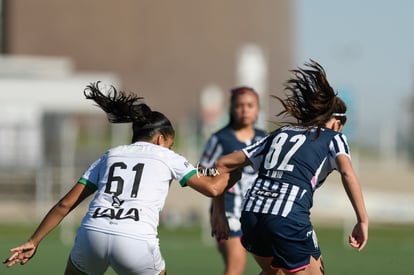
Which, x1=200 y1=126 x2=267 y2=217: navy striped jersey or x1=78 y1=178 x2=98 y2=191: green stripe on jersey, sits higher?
x1=78 y1=178 x2=98 y2=191: green stripe on jersey

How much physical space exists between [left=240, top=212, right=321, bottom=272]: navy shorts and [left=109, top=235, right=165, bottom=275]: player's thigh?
2.40ft

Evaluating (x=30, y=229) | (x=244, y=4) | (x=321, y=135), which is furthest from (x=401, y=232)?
(x=244, y=4)

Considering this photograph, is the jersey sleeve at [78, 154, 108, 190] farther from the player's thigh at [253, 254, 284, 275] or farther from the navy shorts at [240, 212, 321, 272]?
the player's thigh at [253, 254, 284, 275]

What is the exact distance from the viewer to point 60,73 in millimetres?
→ 29656

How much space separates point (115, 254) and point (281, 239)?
1096 millimetres

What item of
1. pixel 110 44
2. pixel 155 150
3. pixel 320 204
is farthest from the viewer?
pixel 110 44

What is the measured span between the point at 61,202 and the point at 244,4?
6236 cm

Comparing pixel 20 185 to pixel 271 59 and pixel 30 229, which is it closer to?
pixel 30 229

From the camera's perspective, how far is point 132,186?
23.5 ft

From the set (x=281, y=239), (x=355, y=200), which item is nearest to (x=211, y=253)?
(x=281, y=239)

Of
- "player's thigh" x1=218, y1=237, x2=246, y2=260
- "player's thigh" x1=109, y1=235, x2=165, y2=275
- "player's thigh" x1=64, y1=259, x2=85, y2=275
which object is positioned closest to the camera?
"player's thigh" x1=109, y1=235, x2=165, y2=275

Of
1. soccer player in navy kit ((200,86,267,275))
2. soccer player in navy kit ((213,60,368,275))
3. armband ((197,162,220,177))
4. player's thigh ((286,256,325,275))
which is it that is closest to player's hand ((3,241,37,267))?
armband ((197,162,220,177))

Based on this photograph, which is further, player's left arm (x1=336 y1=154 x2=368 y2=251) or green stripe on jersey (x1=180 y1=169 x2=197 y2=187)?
green stripe on jersey (x1=180 y1=169 x2=197 y2=187)

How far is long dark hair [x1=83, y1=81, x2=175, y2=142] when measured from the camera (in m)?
7.52
